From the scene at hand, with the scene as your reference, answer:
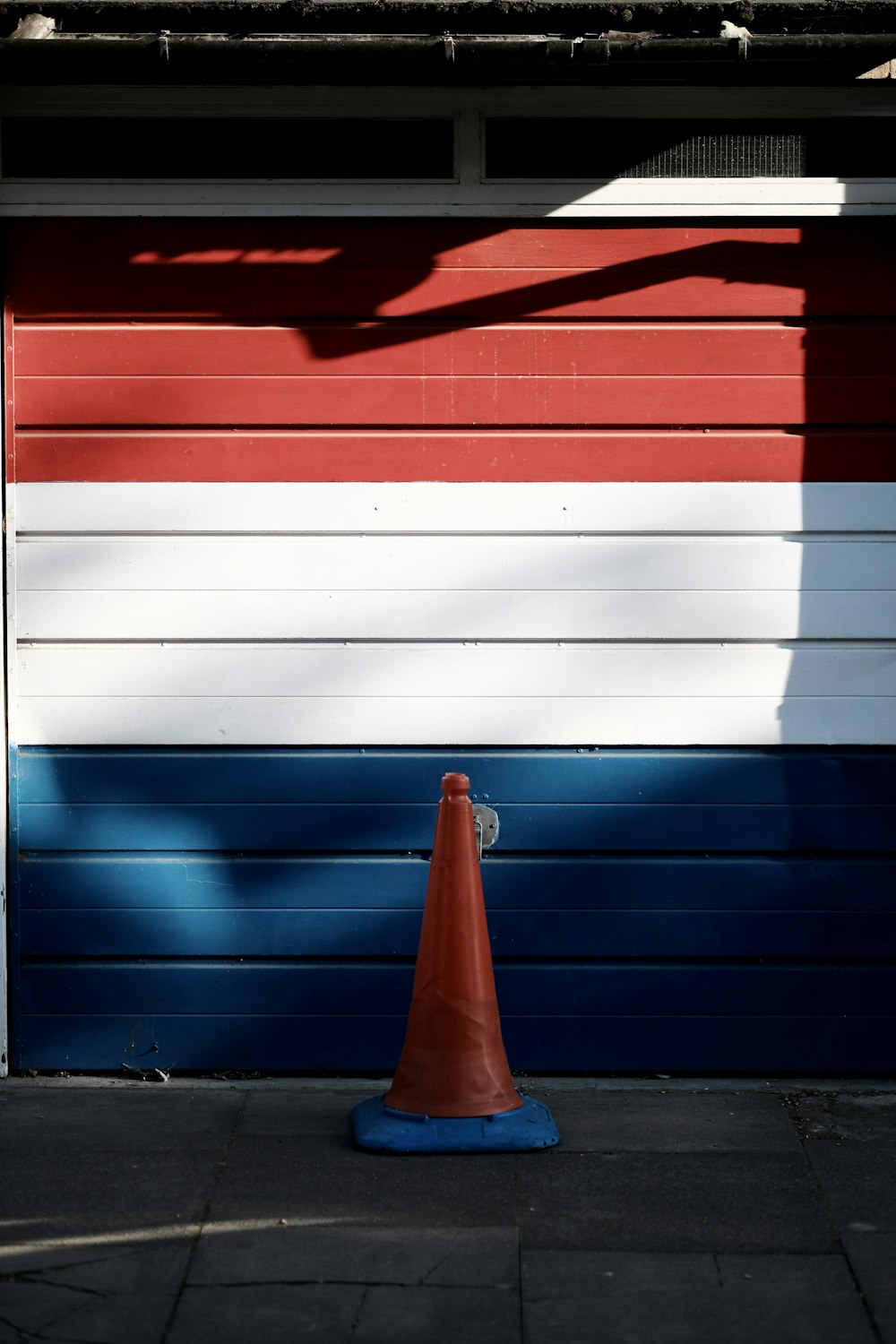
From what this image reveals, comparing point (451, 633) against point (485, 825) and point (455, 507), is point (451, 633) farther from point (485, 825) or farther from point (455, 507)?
point (485, 825)

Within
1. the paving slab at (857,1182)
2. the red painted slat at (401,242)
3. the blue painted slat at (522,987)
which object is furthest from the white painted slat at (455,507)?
the paving slab at (857,1182)

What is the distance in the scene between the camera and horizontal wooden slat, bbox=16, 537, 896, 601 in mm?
4820

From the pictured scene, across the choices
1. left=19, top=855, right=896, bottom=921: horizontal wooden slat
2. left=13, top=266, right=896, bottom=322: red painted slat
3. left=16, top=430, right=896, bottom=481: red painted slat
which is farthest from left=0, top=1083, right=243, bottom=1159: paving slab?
left=13, top=266, right=896, bottom=322: red painted slat

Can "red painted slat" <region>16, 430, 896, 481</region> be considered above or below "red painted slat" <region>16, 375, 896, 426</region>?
below

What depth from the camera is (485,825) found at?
4590 millimetres

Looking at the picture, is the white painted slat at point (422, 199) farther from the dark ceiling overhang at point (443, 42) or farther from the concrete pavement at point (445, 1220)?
the concrete pavement at point (445, 1220)

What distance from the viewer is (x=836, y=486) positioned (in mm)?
4820

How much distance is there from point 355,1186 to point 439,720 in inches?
61.9

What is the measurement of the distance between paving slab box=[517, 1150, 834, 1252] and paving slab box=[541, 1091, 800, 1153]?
71 mm

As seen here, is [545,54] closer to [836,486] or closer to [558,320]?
[558,320]

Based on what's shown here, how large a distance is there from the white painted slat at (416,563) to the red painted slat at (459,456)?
22 centimetres

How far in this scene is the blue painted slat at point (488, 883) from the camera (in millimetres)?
4875

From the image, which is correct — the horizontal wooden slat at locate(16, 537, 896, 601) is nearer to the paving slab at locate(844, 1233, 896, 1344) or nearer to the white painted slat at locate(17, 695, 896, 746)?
the white painted slat at locate(17, 695, 896, 746)

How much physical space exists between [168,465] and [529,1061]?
2.39 metres
